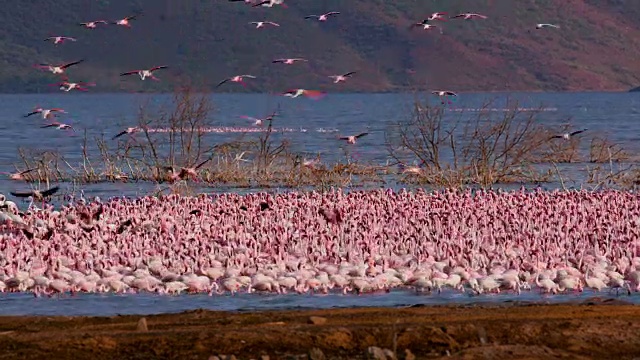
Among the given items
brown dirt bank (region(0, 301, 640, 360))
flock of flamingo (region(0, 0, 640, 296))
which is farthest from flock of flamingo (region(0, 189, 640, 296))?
brown dirt bank (region(0, 301, 640, 360))

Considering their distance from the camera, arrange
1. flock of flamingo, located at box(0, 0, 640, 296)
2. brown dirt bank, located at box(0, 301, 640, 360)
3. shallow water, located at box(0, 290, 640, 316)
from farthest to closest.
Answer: flock of flamingo, located at box(0, 0, 640, 296) < shallow water, located at box(0, 290, 640, 316) < brown dirt bank, located at box(0, 301, 640, 360)

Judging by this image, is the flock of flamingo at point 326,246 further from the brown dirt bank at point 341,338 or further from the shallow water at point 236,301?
the brown dirt bank at point 341,338

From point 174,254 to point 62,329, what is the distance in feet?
20.5

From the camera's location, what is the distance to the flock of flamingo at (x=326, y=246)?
17359 millimetres

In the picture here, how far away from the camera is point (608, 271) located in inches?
699

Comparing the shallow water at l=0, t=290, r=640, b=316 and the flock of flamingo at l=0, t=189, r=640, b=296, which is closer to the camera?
the shallow water at l=0, t=290, r=640, b=316

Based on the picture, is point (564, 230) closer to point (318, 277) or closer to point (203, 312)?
point (318, 277)

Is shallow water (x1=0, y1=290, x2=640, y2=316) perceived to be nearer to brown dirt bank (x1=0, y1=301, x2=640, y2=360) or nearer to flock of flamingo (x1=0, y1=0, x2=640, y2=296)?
flock of flamingo (x1=0, y1=0, x2=640, y2=296)

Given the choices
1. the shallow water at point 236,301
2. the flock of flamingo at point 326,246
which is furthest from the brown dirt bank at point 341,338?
the flock of flamingo at point 326,246

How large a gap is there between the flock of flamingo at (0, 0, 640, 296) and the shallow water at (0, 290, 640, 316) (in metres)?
0.19

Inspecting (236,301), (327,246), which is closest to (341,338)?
(236,301)

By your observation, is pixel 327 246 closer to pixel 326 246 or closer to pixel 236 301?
pixel 326 246

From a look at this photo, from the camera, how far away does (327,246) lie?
19641mm

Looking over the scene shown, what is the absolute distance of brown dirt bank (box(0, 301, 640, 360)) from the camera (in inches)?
449
